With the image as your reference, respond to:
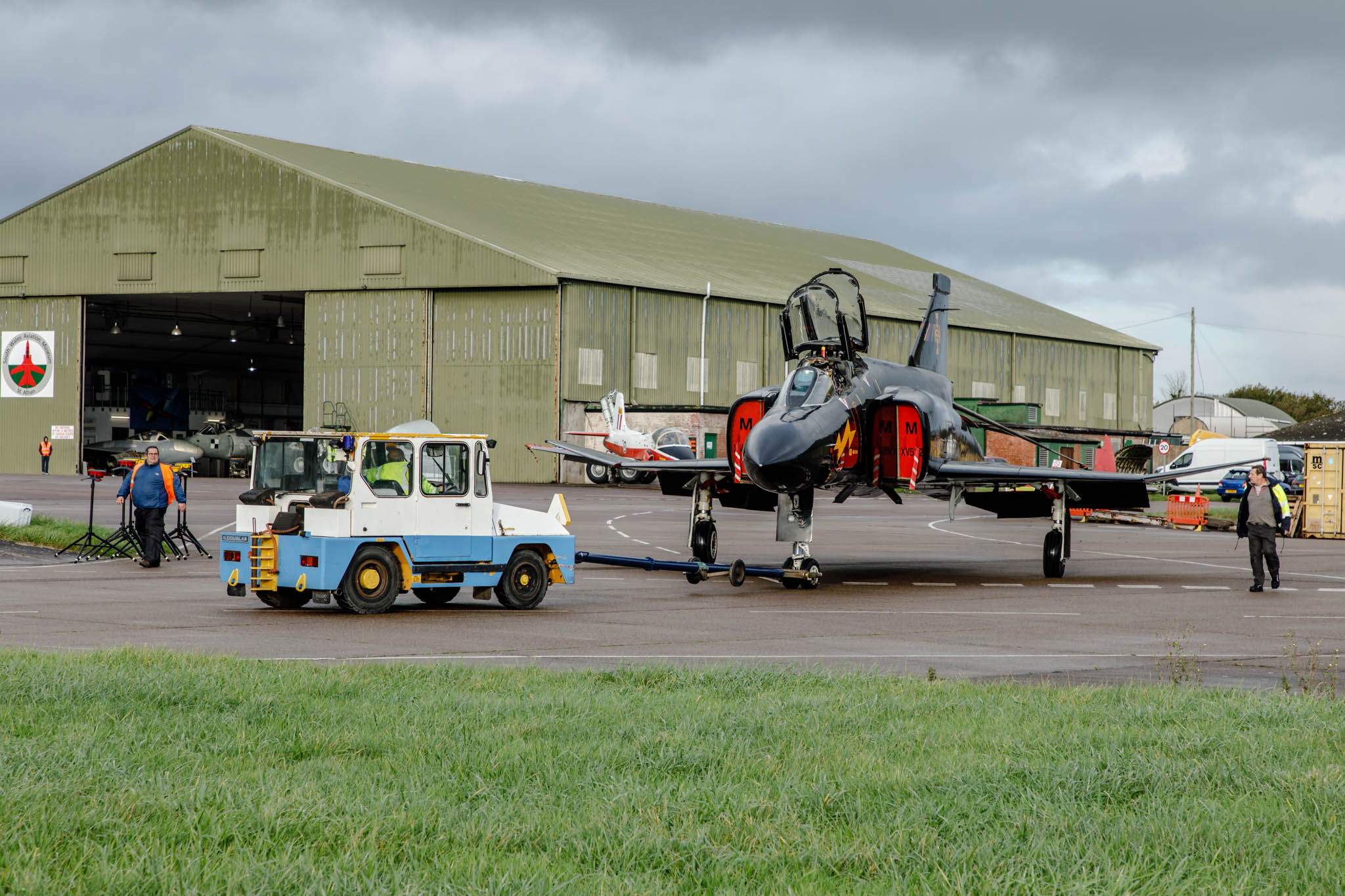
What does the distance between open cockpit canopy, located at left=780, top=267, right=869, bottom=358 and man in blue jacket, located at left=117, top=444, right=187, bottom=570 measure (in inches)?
411

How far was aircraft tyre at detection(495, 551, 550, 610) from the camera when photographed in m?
16.4

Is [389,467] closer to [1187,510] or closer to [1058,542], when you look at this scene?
[1058,542]

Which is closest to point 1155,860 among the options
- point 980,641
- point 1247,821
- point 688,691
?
point 1247,821

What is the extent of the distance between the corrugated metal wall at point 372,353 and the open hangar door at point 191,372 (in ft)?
11.1

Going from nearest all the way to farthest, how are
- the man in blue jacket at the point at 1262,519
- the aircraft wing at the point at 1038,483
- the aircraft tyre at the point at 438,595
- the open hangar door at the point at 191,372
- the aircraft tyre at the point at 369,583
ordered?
the aircraft tyre at the point at 369,583
the aircraft tyre at the point at 438,595
the man in blue jacket at the point at 1262,519
the aircraft wing at the point at 1038,483
the open hangar door at the point at 191,372

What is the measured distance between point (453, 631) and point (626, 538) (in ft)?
49.7

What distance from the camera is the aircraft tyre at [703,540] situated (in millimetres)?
21828

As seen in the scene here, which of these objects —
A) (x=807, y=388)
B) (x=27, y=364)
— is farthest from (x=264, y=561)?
(x=27, y=364)

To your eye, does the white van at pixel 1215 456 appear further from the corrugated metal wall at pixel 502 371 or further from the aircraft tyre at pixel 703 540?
the aircraft tyre at pixel 703 540

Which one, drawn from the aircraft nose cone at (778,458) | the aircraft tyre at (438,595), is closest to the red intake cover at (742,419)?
the aircraft nose cone at (778,458)

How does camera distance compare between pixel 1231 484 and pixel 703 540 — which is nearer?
pixel 703 540

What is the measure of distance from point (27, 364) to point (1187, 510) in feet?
171

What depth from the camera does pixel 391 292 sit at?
58344mm

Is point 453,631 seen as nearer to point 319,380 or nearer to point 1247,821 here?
point 1247,821
